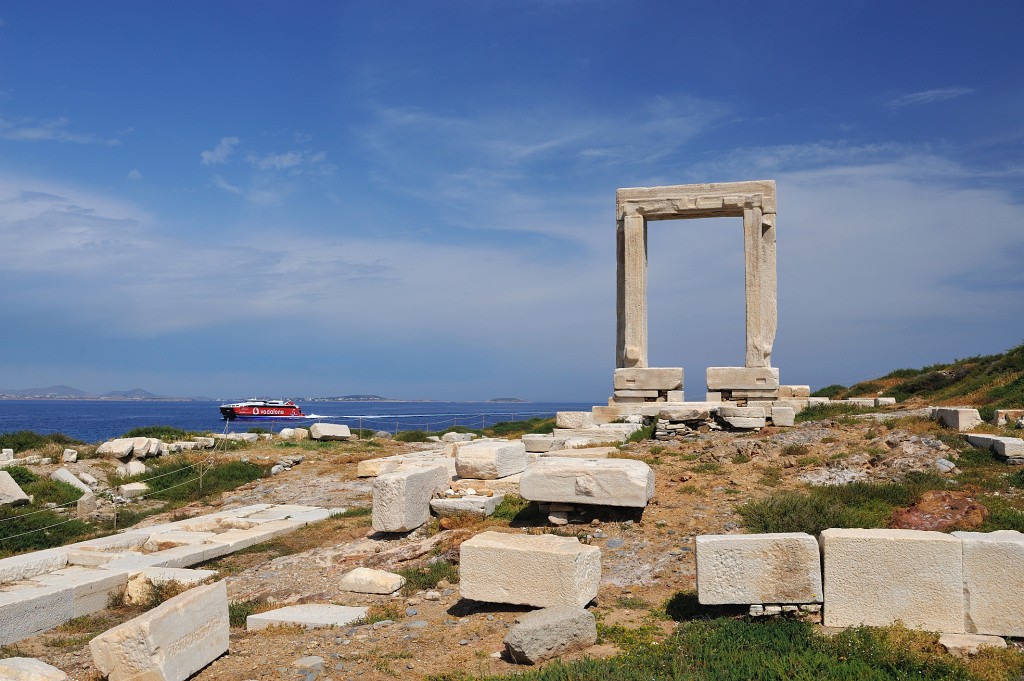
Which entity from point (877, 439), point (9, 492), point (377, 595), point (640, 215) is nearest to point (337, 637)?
point (377, 595)

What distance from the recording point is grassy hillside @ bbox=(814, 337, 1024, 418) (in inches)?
733

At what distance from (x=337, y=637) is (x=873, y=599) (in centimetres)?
443

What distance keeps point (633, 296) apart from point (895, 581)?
548 inches

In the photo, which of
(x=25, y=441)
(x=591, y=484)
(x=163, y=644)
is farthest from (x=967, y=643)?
(x=25, y=441)

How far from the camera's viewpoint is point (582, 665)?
16.8 ft

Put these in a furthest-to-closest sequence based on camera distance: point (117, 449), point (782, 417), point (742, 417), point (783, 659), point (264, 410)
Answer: point (264, 410) < point (117, 449) < point (782, 417) < point (742, 417) < point (783, 659)

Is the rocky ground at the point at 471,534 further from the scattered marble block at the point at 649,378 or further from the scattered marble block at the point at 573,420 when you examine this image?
the scattered marble block at the point at 649,378

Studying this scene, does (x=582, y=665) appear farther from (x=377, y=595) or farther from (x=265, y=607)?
(x=265, y=607)

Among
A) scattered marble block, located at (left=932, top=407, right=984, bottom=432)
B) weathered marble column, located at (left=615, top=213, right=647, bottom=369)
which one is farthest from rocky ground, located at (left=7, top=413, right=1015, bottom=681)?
weathered marble column, located at (left=615, top=213, right=647, bottom=369)

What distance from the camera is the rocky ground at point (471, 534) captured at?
6.05 metres

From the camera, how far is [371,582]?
8.03 m

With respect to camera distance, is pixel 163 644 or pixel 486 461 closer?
pixel 163 644

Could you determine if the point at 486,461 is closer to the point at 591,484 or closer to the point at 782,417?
the point at 591,484

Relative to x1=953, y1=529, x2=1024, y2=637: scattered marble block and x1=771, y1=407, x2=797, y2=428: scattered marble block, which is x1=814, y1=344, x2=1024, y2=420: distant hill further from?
x1=953, y1=529, x2=1024, y2=637: scattered marble block
